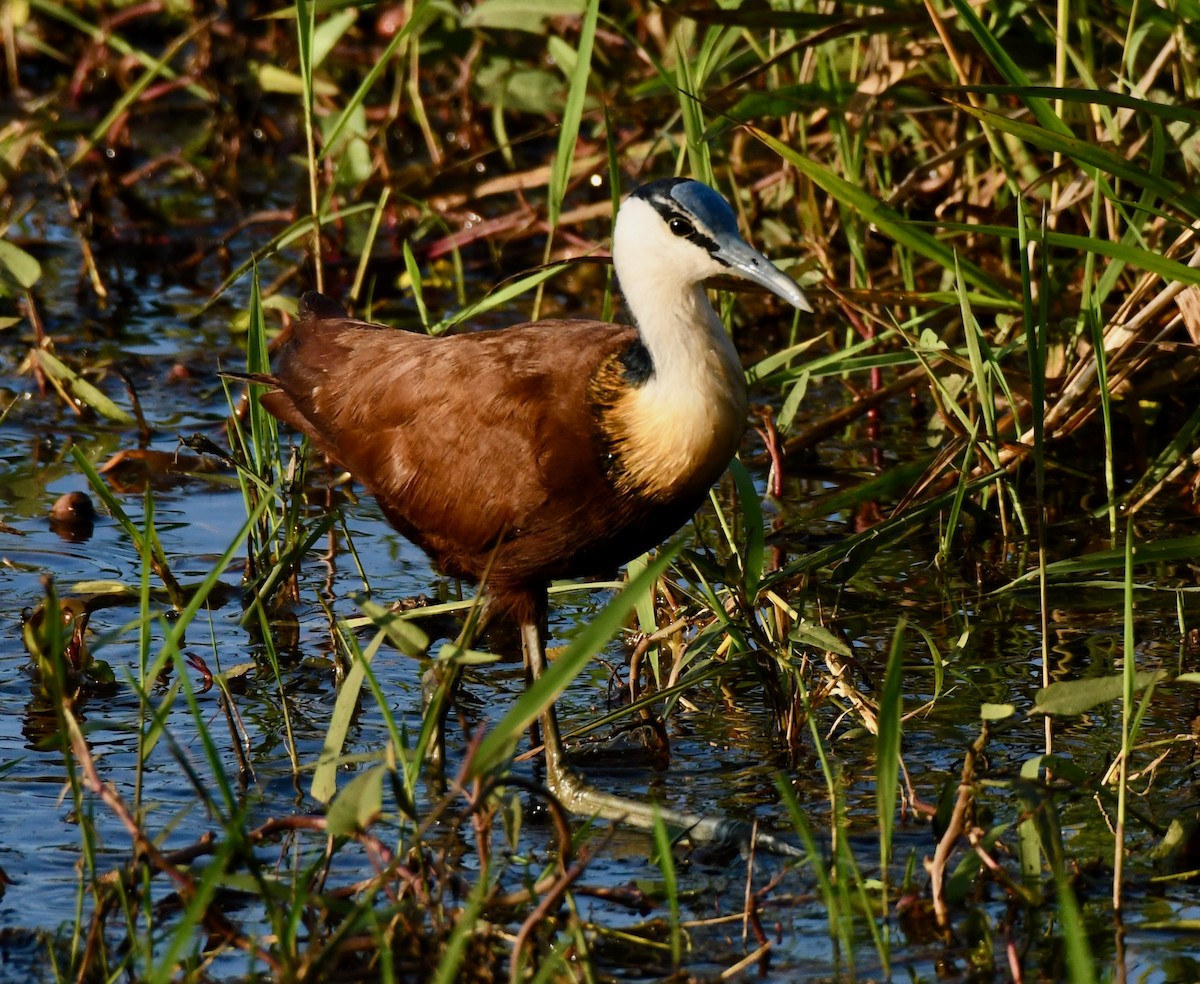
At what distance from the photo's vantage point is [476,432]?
13.8ft

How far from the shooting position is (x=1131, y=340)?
473cm

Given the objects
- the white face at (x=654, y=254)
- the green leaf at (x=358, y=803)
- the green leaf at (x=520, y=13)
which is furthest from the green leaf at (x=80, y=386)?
the green leaf at (x=358, y=803)

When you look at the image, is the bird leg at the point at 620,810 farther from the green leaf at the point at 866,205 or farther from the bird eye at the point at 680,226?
the green leaf at the point at 866,205

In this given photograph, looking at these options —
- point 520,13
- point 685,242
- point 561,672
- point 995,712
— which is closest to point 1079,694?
point 995,712

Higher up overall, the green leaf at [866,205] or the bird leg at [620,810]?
the green leaf at [866,205]

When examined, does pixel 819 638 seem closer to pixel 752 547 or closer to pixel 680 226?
pixel 752 547

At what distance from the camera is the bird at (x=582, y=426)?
3.98 meters

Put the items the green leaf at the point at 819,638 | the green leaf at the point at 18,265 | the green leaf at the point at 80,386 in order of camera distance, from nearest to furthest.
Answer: the green leaf at the point at 819,638 < the green leaf at the point at 18,265 < the green leaf at the point at 80,386

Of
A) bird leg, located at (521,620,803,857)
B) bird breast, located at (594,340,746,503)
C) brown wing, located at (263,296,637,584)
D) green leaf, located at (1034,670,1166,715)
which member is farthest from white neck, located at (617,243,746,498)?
green leaf, located at (1034,670,1166,715)

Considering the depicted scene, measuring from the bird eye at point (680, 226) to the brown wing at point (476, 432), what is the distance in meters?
0.30

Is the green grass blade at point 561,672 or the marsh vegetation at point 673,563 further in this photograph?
the marsh vegetation at point 673,563

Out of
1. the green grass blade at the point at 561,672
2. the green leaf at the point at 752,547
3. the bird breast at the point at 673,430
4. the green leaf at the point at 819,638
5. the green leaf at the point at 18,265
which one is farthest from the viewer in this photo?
the green leaf at the point at 18,265

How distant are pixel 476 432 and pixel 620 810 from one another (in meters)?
0.93

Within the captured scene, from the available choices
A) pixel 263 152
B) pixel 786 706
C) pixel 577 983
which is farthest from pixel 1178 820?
pixel 263 152
